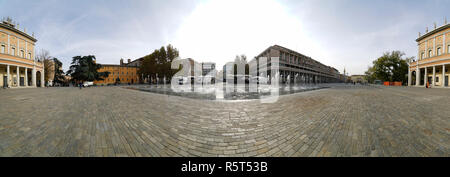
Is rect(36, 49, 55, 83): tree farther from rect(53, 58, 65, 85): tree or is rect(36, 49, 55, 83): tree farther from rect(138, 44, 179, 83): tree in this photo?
rect(138, 44, 179, 83): tree

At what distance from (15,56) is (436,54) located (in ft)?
295

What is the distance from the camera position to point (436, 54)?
32.5 metres

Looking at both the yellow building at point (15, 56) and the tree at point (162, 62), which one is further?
the tree at point (162, 62)

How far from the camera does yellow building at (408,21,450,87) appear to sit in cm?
2966

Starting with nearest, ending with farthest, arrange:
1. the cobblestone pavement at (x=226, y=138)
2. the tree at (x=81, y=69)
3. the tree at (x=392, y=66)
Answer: the cobblestone pavement at (x=226, y=138), the tree at (x=81, y=69), the tree at (x=392, y=66)

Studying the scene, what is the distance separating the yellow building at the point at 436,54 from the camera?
1168 inches

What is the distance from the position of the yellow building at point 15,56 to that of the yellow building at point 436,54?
84.4 metres

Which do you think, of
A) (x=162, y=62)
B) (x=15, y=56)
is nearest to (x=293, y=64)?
(x=162, y=62)

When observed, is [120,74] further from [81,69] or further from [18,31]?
[18,31]

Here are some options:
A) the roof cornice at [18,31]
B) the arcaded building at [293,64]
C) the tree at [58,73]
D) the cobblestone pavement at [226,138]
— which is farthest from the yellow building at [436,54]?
the tree at [58,73]

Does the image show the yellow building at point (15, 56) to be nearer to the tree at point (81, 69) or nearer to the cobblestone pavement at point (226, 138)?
the tree at point (81, 69)
